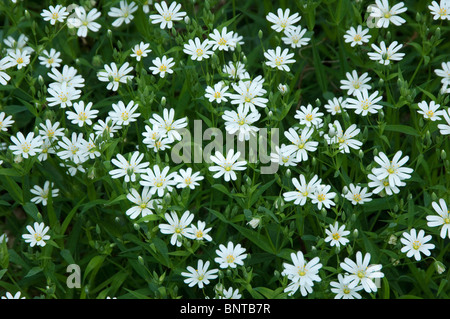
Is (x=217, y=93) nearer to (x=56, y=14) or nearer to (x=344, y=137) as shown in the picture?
(x=344, y=137)

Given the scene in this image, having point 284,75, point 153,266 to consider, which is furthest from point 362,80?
point 153,266

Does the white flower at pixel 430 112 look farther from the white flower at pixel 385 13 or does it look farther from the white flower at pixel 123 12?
the white flower at pixel 123 12

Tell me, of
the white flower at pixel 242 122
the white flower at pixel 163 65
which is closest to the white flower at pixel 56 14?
the white flower at pixel 163 65

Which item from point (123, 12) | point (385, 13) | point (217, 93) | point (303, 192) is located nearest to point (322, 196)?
→ point (303, 192)

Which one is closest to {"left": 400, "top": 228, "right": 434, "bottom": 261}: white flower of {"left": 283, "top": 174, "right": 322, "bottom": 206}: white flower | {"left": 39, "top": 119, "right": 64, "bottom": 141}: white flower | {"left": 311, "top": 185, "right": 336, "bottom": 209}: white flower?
{"left": 311, "top": 185, "right": 336, "bottom": 209}: white flower

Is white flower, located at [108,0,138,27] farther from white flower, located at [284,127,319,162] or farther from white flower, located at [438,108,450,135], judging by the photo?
white flower, located at [438,108,450,135]
